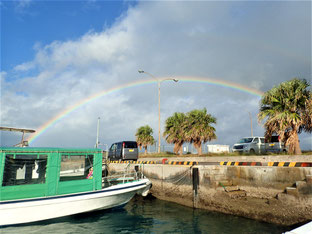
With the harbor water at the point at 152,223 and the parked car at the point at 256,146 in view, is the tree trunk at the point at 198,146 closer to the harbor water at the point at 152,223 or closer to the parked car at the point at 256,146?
the parked car at the point at 256,146

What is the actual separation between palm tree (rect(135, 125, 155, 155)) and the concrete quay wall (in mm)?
22221

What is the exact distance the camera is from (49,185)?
8633 millimetres

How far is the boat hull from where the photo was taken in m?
7.63

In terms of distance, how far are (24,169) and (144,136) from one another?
88.7 ft

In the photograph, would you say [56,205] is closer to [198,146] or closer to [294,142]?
[294,142]

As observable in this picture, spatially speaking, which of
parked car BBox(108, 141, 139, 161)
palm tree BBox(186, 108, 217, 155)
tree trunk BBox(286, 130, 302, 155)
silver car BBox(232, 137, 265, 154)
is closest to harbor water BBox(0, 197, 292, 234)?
tree trunk BBox(286, 130, 302, 155)

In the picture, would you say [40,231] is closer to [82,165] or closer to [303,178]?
[82,165]

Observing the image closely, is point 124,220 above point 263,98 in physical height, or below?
below

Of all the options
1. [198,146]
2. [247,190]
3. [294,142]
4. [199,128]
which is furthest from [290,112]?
[198,146]

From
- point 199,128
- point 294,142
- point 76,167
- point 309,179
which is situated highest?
point 199,128

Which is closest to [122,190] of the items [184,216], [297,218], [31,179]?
[184,216]

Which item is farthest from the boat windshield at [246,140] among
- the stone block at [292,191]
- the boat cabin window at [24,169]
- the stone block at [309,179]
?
the boat cabin window at [24,169]

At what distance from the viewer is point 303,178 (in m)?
7.54

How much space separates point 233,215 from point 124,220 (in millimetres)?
4747
